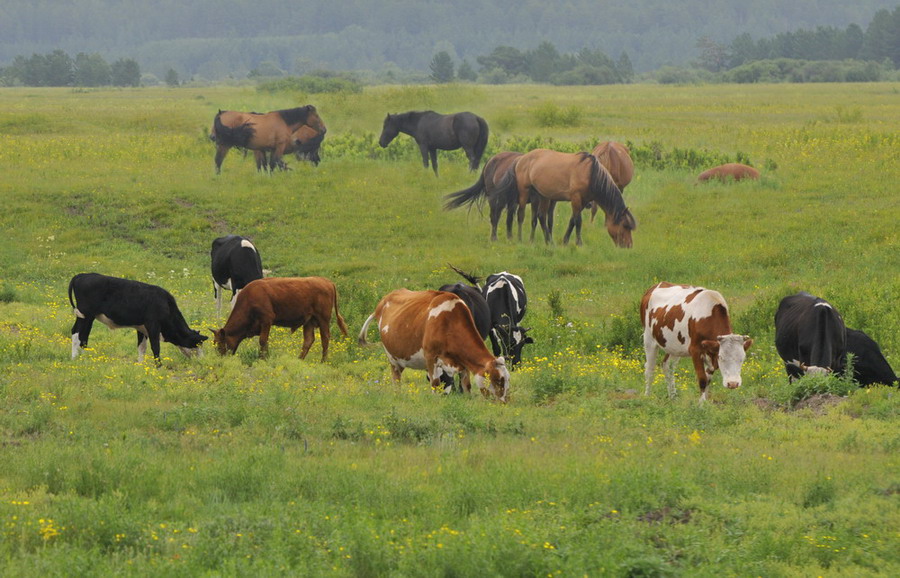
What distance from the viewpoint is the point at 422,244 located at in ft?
103

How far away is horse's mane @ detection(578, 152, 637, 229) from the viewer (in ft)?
99.3

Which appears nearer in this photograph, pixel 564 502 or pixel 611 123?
pixel 564 502

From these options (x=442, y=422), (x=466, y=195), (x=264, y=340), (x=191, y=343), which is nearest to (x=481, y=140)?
(x=466, y=195)

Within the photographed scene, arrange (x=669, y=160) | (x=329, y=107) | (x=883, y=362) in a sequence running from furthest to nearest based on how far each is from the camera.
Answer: (x=329, y=107)
(x=669, y=160)
(x=883, y=362)

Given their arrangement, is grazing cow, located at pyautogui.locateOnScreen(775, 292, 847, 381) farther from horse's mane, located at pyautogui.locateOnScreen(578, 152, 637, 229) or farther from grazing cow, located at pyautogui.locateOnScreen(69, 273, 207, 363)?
horse's mane, located at pyautogui.locateOnScreen(578, 152, 637, 229)

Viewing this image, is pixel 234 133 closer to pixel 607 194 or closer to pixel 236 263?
pixel 607 194

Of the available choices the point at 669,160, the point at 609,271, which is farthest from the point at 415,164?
the point at 609,271

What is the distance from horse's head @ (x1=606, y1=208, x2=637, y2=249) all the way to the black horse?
11.7 metres

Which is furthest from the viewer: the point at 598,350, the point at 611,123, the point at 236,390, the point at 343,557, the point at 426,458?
the point at 611,123

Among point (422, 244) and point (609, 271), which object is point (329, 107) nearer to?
point (422, 244)

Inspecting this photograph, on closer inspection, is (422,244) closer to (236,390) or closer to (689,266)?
(689,266)

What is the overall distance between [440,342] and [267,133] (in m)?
27.3

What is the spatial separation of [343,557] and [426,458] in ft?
9.18

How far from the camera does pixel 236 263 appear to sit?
21.8m
